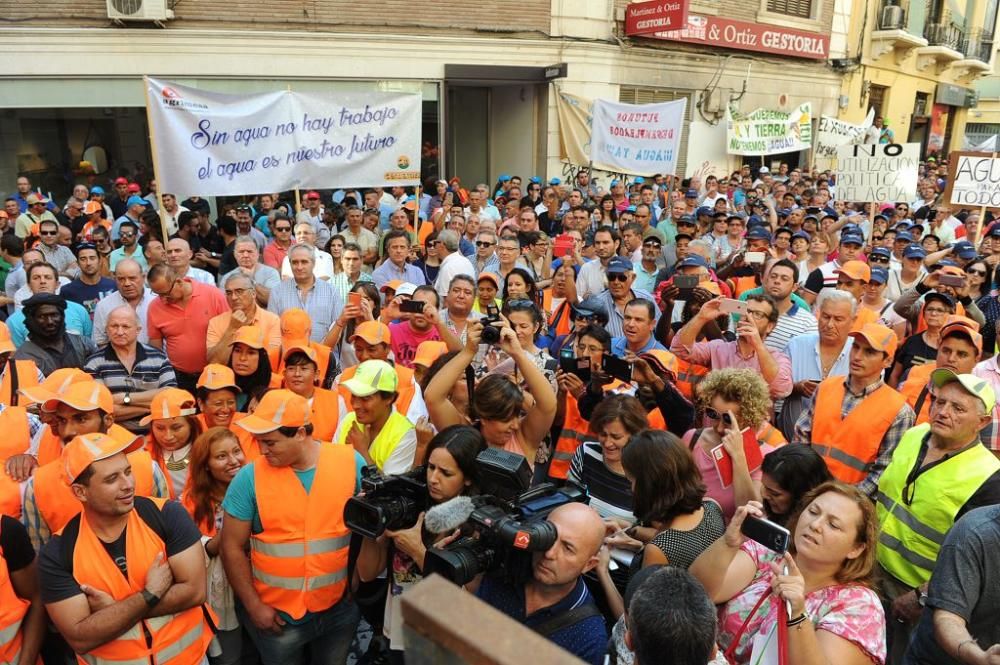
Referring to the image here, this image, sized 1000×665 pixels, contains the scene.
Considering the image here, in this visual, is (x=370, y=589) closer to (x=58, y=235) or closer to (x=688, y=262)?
(x=688, y=262)

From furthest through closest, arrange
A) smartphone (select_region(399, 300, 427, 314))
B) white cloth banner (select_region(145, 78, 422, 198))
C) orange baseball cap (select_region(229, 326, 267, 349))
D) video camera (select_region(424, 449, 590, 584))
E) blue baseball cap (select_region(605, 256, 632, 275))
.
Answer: white cloth banner (select_region(145, 78, 422, 198)), blue baseball cap (select_region(605, 256, 632, 275)), smartphone (select_region(399, 300, 427, 314)), orange baseball cap (select_region(229, 326, 267, 349)), video camera (select_region(424, 449, 590, 584))

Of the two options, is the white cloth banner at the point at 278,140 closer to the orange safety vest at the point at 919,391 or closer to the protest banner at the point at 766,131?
the orange safety vest at the point at 919,391

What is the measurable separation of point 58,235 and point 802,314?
8.26 meters

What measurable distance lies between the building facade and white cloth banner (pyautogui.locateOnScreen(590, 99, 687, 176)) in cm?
420

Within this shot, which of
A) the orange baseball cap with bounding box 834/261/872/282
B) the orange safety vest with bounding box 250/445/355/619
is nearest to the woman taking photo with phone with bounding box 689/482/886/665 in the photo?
the orange safety vest with bounding box 250/445/355/619

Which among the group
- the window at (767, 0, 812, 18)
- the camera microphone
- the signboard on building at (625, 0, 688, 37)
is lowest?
the camera microphone

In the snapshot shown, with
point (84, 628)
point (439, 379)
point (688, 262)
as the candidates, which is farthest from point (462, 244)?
point (84, 628)

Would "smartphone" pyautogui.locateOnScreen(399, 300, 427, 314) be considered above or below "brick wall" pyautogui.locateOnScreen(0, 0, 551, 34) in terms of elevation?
below

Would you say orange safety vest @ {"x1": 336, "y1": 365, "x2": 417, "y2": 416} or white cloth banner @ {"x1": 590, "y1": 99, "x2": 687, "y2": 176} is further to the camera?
white cloth banner @ {"x1": 590, "y1": 99, "x2": 687, "y2": 176}

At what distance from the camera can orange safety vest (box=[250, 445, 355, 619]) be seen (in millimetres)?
2770

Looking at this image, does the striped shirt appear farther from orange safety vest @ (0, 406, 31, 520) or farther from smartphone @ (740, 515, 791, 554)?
orange safety vest @ (0, 406, 31, 520)

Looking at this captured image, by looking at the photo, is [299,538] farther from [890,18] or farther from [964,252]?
[890,18]

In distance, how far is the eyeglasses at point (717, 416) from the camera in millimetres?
3119

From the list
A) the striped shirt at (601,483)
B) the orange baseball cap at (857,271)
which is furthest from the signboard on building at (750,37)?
the striped shirt at (601,483)
